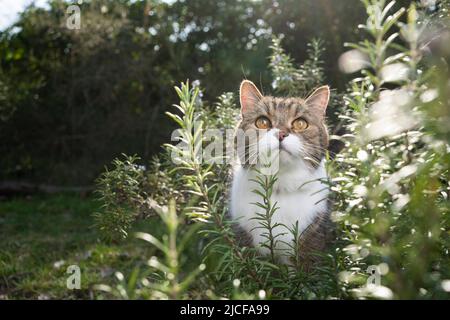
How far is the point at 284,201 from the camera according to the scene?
1.74 m

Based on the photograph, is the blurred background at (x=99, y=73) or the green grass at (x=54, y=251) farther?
the blurred background at (x=99, y=73)

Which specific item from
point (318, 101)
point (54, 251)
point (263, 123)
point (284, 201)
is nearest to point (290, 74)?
point (318, 101)

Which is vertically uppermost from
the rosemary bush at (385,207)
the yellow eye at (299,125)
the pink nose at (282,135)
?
the yellow eye at (299,125)

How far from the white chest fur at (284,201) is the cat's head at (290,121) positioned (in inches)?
2.4

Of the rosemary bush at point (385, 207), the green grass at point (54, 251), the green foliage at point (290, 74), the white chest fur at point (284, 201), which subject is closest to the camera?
the rosemary bush at point (385, 207)

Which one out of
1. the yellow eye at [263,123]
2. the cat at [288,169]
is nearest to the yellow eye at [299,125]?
the cat at [288,169]

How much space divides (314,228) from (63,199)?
3.74 m

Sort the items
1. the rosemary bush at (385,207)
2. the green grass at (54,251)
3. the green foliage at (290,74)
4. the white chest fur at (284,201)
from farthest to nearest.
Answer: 1. the green grass at (54,251)
2. the green foliage at (290,74)
3. the white chest fur at (284,201)
4. the rosemary bush at (385,207)

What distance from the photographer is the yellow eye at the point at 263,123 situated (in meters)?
1.88

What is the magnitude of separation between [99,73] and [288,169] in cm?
406

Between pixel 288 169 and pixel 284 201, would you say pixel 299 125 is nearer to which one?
pixel 288 169

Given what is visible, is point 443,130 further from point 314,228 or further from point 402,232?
point 314,228

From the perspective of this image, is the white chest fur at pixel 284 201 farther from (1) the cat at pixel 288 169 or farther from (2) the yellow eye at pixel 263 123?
(2) the yellow eye at pixel 263 123

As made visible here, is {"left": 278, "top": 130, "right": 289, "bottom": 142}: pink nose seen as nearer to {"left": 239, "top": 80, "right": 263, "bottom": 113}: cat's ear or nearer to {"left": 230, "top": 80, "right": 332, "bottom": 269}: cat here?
{"left": 230, "top": 80, "right": 332, "bottom": 269}: cat
